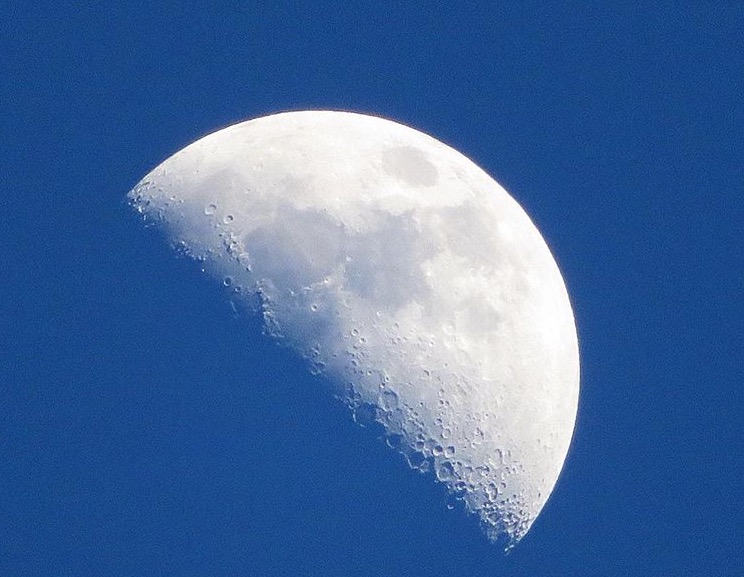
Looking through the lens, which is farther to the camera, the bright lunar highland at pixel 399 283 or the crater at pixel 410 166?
the crater at pixel 410 166

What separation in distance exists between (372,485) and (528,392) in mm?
2059

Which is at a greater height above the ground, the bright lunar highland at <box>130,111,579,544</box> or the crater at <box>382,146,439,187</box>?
the crater at <box>382,146,439,187</box>

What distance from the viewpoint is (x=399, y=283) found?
11.5 meters

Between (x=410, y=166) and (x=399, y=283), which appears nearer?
(x=399, y=283)

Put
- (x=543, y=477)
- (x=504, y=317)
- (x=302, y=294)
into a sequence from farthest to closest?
1. (x=543, y=477)
2. (x=504, y=317)
3. (x=302, y=294)

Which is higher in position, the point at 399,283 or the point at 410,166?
the point at 410,166

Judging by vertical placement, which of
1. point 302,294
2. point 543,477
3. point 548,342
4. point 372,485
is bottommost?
point 372,485


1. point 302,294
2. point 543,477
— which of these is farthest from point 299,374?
point 543,477

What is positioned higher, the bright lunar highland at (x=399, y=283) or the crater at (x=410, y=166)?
the crater at (x=410, y=166)

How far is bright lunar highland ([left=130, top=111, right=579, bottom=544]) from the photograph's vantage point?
11.3 metres

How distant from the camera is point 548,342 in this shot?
42.7 feet

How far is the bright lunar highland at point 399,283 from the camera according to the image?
37.2 feet

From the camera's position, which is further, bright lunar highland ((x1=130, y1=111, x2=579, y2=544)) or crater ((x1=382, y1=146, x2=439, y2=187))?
crater ((x1=382, y1=146, x2=439, y2=187))

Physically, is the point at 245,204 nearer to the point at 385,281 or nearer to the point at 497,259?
the point at 385,281
